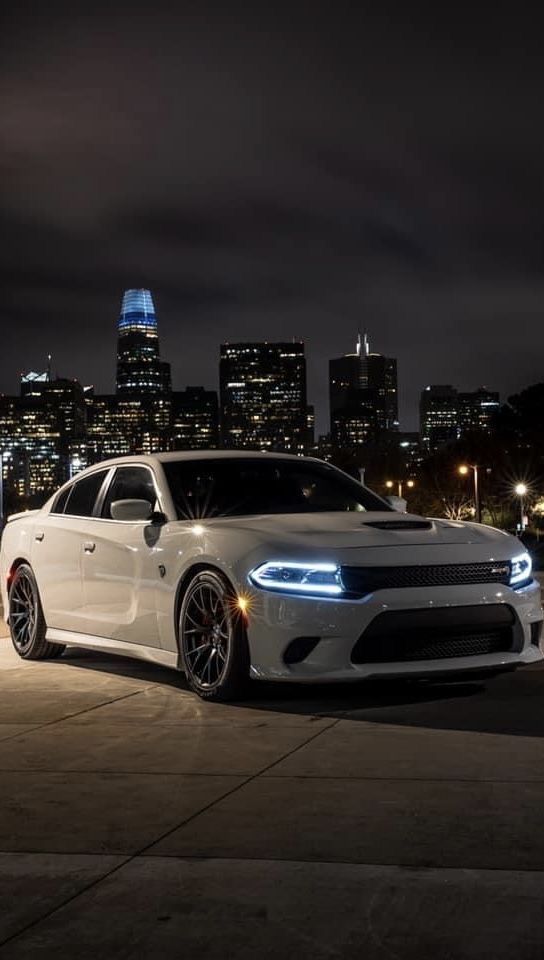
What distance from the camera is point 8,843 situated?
4430 millimetres

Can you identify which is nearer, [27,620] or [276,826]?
[276,826]

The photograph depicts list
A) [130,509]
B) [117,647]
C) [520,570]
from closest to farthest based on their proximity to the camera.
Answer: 1. [520,570]
2. [130,509]
3. [117,647]

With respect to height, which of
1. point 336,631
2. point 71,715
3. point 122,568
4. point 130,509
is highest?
point 130,509

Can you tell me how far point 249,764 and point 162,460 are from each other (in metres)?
3.39

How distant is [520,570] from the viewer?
755 cm

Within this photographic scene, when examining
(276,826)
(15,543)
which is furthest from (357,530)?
(15,543)

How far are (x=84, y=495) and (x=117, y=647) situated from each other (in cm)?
152

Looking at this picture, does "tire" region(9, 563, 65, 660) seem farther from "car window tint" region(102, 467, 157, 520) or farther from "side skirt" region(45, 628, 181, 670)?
"car window tint" region(102, 467, 157, 520)

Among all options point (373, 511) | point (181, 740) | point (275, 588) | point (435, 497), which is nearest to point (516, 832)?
point (181, 740)

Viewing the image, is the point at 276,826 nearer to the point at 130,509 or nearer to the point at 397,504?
the point at 130,509

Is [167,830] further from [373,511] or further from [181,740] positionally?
[373,511]

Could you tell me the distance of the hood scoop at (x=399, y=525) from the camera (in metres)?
7.56

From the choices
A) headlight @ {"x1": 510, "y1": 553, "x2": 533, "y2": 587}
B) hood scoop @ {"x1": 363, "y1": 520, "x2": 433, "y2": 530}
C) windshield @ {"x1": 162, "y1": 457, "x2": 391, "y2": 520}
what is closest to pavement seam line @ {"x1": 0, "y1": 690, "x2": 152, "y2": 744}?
windshield @ {"x1": 162, "y1": 457, "x2": 391, "y2": 520}

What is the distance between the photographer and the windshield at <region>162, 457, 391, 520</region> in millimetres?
8328
